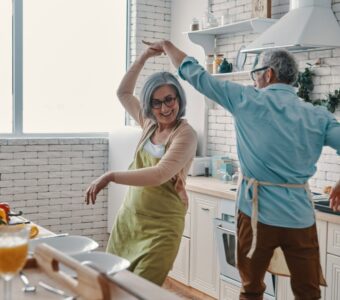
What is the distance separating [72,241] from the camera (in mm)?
2119

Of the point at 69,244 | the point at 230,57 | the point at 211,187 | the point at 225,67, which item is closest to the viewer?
the point at 69,244

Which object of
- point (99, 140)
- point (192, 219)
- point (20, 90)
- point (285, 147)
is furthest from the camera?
point (99, 140)

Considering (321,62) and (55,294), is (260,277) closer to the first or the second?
(55,294)

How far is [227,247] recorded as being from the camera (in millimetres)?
4195

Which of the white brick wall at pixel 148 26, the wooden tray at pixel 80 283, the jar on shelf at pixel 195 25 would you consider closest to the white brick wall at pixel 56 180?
the white brick wall at pixel 148 26

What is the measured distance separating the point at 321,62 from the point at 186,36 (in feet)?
5.71

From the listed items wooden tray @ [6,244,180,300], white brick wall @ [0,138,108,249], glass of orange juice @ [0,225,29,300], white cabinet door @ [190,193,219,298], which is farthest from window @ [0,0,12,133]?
glass of orange juice @ [0,225,29,300]

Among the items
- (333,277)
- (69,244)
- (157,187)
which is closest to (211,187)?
(333,277)

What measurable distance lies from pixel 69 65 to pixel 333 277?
3.24 meters

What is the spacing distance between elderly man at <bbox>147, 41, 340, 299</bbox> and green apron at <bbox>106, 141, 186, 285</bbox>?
40cm

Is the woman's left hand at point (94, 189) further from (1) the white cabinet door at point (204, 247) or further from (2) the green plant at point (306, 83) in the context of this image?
(2) the green plant at point (306, 83)

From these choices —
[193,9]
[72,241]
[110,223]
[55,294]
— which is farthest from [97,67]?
[55,294]

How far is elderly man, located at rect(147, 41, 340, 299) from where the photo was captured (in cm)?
268

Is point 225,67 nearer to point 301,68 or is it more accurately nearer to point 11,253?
point 301,68
